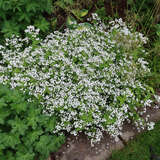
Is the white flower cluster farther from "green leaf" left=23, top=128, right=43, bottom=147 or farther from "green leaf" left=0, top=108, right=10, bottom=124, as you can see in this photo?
"green leaf" left=0, top=108, right=10, bottom=124

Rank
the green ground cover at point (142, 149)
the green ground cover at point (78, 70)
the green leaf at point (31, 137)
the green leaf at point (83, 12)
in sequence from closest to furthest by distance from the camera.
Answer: the green leaf at point (31, 137) → the green ground cover at point (78, 70) → the green ground cover at point (142, 149) → the green leaf at point (83, 12)

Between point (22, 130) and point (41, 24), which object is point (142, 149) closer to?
point (22, 130)

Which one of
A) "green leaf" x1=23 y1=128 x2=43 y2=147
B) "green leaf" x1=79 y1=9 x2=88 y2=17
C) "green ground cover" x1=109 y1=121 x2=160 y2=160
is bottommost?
"green ground cover" x1=109 y1=121 x2=160 y2=160

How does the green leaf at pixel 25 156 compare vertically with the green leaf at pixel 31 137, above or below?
below

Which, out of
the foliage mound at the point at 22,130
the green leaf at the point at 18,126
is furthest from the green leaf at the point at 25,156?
the green leaf at the point at 18,126

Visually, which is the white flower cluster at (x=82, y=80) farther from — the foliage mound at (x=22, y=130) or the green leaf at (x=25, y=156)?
the green leaf at (x=25, y=156)

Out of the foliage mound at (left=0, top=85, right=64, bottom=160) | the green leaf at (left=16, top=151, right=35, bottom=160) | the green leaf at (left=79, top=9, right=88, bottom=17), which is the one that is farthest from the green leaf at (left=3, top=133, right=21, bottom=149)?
the green leaf at (left=79, top=9, right=88, bottom=17)

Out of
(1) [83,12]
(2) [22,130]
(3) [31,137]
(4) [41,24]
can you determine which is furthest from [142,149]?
(1) [83,12]
